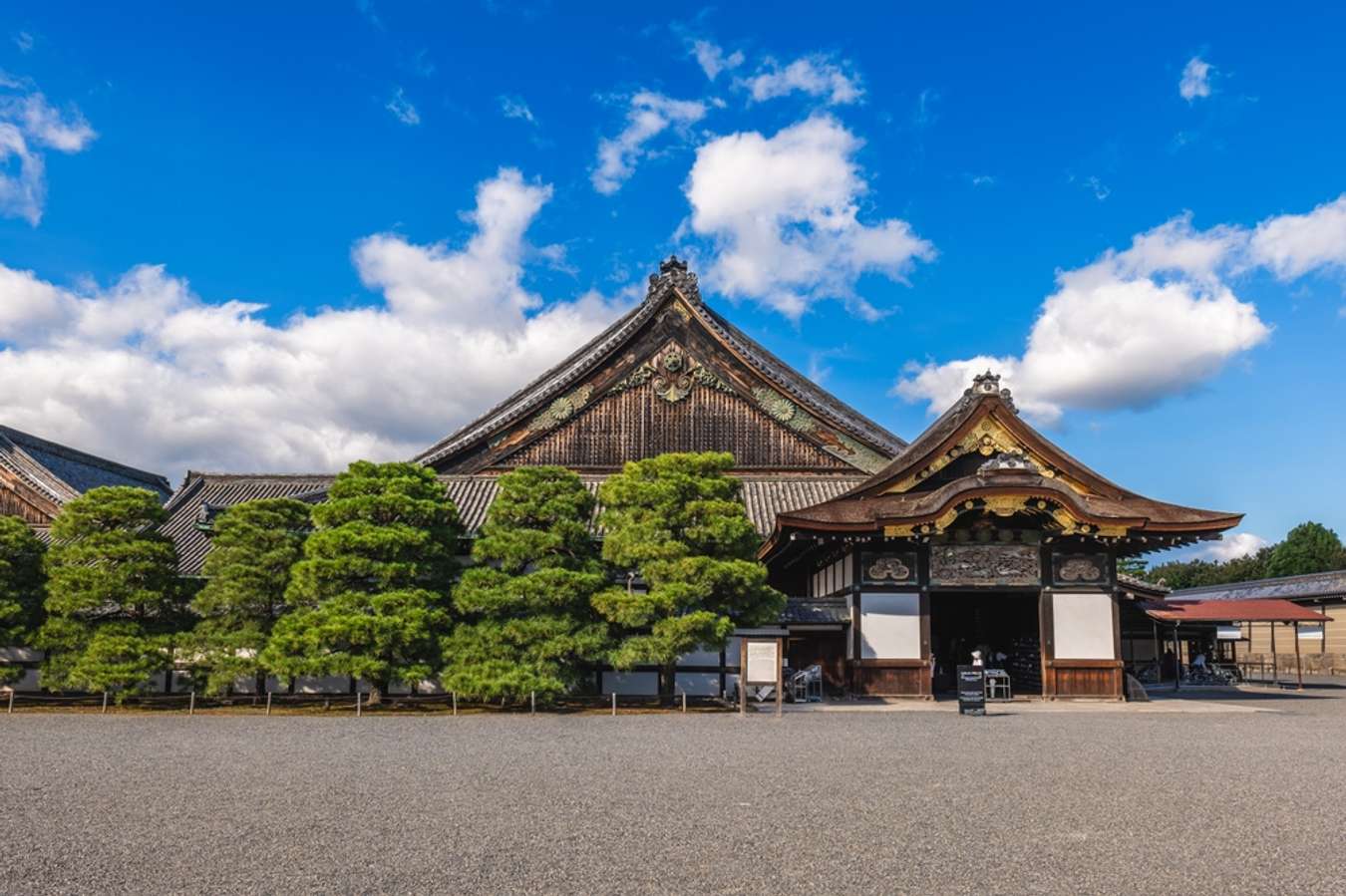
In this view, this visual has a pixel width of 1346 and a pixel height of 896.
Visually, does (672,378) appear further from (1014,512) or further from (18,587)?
(18,587)

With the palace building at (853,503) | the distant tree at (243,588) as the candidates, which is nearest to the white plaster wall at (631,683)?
the palace building at (853,503)

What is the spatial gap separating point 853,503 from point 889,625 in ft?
8.58

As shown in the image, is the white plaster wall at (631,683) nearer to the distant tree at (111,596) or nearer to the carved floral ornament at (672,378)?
the distant tree at (111,596)

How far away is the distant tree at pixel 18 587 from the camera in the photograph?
703 inches

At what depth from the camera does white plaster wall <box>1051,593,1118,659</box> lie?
19641mm

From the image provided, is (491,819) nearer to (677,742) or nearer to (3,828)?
(3,828)

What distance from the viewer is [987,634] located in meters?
25.8

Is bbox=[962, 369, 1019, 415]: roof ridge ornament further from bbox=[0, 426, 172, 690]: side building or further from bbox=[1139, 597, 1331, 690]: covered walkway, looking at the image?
bbox=[0, 426, 172, 690]: side building

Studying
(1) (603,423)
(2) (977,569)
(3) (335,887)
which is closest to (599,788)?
(3) (335,887)

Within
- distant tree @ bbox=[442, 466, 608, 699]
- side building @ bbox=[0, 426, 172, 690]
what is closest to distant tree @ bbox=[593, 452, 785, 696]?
distant tree @ bbox=[442, 466, 608, 699]

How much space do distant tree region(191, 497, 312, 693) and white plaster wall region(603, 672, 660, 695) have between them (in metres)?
6.55

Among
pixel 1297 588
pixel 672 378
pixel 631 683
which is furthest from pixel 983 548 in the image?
pixel 1297 588

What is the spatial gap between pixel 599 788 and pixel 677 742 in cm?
371

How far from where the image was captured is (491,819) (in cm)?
754
